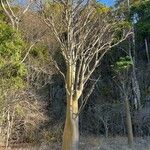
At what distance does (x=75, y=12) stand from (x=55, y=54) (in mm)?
10304

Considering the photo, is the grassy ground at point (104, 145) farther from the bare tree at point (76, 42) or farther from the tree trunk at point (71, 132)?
the tree trunk at point (71, 132)

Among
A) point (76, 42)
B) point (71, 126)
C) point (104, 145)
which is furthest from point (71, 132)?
point (104, 145)

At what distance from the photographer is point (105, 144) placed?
2575cm

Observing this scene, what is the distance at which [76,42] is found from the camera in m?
20.7

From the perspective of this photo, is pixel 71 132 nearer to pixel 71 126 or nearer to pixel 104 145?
pixel 71 126

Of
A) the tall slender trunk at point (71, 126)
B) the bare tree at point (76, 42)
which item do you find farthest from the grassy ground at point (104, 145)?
the tall slender trunk at point (71, 126)

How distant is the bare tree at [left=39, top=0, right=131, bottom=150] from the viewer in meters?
19.0

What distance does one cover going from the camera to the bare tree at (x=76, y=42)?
19.0 m

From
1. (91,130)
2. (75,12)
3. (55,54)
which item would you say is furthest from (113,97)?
(75,12)

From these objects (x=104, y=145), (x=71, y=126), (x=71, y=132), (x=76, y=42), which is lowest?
(x=104, y=145)

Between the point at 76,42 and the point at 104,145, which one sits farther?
the point at 104,145

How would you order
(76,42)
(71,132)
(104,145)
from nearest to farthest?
(71,132) < (76,42) < (104,145)

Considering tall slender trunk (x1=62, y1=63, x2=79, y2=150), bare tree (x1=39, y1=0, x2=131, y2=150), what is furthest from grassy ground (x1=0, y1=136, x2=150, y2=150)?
tall slender trunk (x1=62, y1=63, x2=79, y2=150)

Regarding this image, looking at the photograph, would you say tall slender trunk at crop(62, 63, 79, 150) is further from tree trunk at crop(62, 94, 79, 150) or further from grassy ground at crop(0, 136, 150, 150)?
grassy ground at crop(0, 136, 150, 150)
